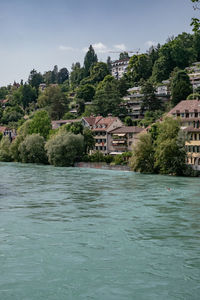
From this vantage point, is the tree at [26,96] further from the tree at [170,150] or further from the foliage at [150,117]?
the tree at [170,150]

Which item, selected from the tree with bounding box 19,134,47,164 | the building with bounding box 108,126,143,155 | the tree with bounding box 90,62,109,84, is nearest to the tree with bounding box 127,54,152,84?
the tree with bounding box 90,62,109,84

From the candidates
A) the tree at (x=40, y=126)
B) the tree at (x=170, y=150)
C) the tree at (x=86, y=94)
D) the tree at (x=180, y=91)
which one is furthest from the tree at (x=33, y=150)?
the tree at (x=86, y=94)

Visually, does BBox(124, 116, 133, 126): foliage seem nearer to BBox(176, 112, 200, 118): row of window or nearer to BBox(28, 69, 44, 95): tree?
BBox(176, 112, 200, 118): row of window

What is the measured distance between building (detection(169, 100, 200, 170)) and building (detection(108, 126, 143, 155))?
580 inches

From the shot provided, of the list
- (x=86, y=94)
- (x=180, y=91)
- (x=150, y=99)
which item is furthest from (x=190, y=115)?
(x=86, y=94)

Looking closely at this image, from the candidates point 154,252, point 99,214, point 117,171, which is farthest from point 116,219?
point 117,171

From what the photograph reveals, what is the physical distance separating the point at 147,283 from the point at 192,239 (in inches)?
272

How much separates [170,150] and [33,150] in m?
33.7

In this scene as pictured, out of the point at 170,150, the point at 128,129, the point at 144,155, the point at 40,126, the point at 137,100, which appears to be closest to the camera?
the point at 170,150

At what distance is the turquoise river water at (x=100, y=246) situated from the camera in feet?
55.5

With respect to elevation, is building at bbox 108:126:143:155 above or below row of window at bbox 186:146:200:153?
above

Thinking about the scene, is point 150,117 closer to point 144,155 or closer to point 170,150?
point 144,155

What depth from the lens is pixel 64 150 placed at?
77875 mm

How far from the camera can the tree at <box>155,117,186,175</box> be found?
192ft
